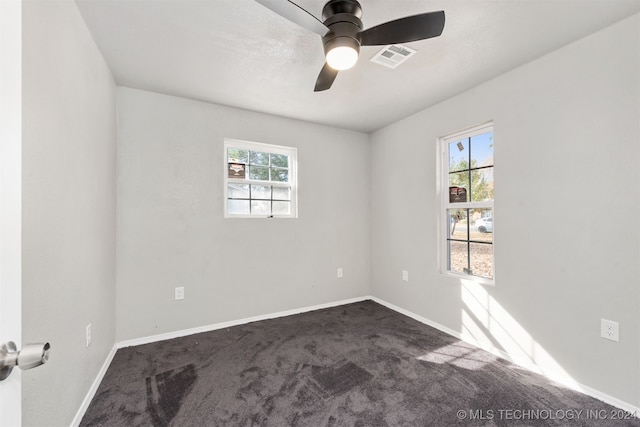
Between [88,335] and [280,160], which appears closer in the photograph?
[88,335]

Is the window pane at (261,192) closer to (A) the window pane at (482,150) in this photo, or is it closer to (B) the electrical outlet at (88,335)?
(B) the electrical outlet at (88,335)

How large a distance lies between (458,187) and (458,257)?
736 mm

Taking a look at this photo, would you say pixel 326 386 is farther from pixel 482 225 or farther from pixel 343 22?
pixel 343 22

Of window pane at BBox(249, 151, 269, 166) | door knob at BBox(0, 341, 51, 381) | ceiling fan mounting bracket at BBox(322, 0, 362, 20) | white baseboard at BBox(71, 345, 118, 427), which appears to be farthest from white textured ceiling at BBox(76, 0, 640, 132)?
white baseboard at BBox(71, 345, 118, 427)

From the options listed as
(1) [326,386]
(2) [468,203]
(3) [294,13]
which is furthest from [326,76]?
(1) [326,386]

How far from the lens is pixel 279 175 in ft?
11.5

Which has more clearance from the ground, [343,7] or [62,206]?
[343,7]

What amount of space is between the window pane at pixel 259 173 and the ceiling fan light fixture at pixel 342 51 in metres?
1.96

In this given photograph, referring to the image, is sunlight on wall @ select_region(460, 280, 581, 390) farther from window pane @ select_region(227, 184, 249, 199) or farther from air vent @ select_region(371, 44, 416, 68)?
window pane @ select_region(227, 184, 249, 199)

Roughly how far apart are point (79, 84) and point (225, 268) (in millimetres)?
2000

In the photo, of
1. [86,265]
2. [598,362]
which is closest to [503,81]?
[598,362]

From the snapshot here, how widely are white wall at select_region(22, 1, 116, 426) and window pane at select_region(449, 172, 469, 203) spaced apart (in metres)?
3.16

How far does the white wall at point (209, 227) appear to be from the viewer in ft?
8.70

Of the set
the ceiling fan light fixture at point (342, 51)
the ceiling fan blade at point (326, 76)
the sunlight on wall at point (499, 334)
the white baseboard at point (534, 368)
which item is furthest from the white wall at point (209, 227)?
the ceiling fan light fixture at point (342, 51)
